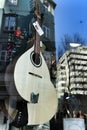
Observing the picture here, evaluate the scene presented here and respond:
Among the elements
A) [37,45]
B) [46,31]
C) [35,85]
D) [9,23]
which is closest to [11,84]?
[35,85]

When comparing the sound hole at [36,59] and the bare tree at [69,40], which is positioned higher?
the bare tree at [69,40]

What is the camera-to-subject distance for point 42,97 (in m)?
1.41

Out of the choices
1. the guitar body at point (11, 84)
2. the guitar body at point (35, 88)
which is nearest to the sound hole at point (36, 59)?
the guitar body at point (35, 88)

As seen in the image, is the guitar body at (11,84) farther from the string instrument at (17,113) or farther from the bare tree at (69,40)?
the bare tree at (69,40)

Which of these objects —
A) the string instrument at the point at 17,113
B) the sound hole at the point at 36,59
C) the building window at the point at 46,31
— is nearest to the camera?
the string instrument at the point at 17,113

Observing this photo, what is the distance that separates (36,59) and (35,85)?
0.18 meters

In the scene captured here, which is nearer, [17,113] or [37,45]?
[17,113]

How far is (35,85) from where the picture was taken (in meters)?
1.41

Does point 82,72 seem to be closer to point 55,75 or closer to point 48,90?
point 55,75

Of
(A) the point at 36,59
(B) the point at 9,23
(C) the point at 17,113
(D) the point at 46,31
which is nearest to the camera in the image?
(C) the point at 17,113

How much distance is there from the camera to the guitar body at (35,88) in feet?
4.42

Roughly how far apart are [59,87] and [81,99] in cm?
22

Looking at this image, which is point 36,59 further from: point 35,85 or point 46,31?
point 46,31

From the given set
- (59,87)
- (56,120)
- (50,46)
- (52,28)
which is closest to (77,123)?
(56,120)
